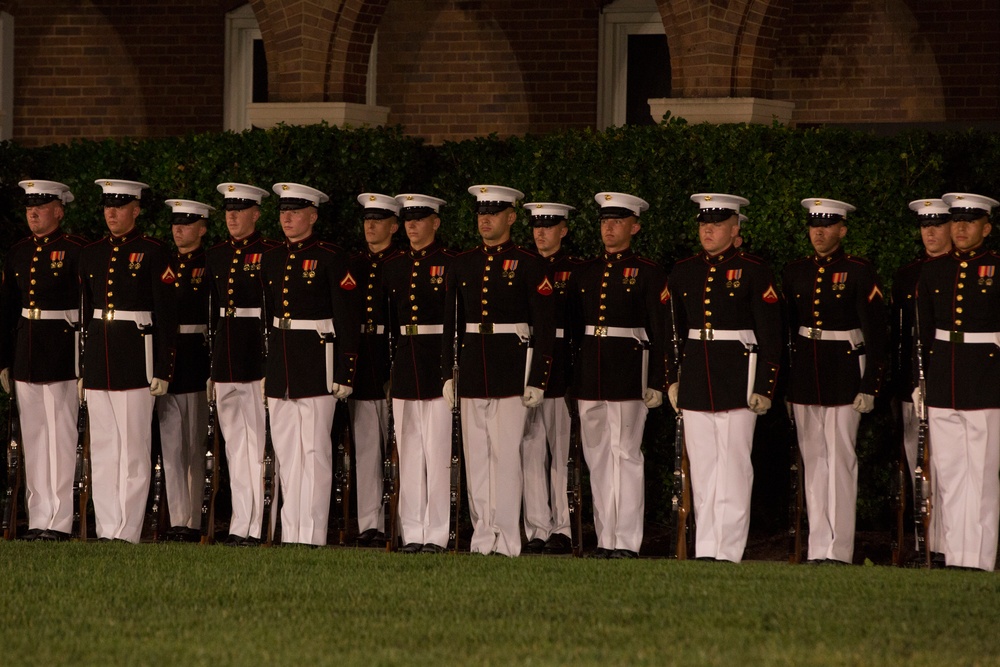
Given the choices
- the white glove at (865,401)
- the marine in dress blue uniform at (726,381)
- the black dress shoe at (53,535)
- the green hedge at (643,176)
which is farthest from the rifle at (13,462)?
the white glove at (865,401)

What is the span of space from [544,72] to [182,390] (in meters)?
6.70

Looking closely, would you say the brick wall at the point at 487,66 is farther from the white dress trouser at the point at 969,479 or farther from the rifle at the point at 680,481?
the white dress trouser at the point at 969,479

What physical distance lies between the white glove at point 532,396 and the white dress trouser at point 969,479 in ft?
7.15

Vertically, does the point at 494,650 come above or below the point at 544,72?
below

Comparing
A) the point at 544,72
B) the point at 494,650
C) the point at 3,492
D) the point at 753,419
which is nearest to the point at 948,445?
the point at 753,419

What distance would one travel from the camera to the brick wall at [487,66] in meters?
15.7

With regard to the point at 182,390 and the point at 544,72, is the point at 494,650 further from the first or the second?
the point at 544,72

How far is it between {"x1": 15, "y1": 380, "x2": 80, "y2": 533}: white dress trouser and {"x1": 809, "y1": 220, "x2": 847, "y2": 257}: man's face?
15.2 feet

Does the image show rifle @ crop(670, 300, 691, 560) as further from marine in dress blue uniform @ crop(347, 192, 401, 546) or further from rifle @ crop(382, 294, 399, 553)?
marine in dress blue uniform @ crop(347, 192, 401, 546)

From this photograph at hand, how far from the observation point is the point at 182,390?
10273mm

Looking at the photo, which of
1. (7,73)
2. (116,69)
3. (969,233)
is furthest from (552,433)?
(7,73)

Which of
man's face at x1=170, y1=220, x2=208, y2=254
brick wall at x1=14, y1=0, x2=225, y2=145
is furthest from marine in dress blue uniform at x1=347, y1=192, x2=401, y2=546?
brick wall at x1=14, y1=0, x2=225, y2=145

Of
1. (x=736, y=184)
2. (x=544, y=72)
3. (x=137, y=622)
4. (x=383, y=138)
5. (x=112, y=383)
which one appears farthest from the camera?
(x=544, y=72)

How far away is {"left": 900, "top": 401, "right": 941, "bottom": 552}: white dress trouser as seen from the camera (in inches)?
363
